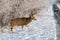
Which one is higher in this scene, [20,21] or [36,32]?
[20,21]

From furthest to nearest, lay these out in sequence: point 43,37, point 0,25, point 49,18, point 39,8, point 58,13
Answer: point 58,13 < point 39,8 < point 49,18 < point 0,25 < point 43,37

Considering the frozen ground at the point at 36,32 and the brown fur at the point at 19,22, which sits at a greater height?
the brown fur at the point at 19,22

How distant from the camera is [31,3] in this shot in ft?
5.97

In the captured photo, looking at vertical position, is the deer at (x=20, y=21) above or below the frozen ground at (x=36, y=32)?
above

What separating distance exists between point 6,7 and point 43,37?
0.55 meters

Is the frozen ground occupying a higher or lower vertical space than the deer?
lower

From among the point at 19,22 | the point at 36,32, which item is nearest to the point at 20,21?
the point at 19,22

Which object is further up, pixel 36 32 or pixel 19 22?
pixel 19 22

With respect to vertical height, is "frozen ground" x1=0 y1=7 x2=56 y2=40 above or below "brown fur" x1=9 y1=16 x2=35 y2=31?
below

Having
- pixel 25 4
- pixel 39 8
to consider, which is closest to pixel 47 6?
pixel 39 8

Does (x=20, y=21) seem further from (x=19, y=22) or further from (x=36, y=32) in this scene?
(x=36, y=32)

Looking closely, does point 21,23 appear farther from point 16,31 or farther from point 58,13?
point 58,13

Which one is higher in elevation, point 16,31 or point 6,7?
point 6,7

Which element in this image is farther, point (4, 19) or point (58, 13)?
point (58, 13)
